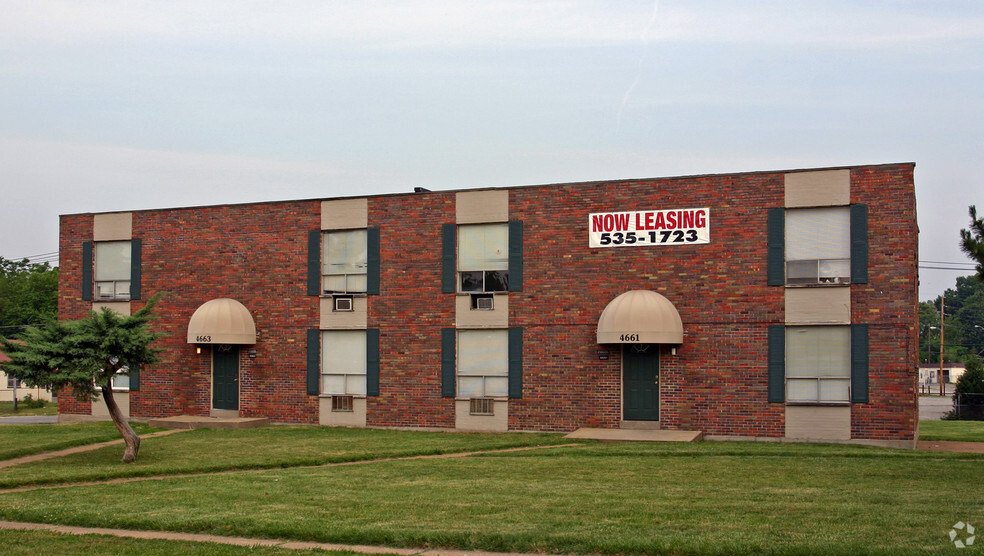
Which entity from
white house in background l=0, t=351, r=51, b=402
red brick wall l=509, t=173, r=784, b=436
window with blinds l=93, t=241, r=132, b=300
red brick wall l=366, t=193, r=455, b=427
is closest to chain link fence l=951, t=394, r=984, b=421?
red brick wall l=509, t=173, r=784, b=436

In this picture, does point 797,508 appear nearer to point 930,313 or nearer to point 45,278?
point 45,278

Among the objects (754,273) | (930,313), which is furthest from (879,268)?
(930,313)

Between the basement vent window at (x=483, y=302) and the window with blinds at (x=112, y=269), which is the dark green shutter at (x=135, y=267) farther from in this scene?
the basement vent window at (x=483, y=302)

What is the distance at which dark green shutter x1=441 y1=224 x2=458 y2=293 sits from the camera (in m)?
28.0

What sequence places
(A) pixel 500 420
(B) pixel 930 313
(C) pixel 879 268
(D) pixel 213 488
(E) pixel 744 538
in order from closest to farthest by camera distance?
(E) pixel 744 538 < (D) pixel 213 488 < (C) pixel 879 268 < (A) pixel 500 420 < (B) pixel 930 313

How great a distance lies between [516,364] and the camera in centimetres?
2722

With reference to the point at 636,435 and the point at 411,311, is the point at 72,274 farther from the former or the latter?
the point at 636,435

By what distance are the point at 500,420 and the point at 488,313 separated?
300 cm

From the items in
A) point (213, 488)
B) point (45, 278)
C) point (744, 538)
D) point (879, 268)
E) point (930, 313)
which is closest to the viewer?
point (744, 538)

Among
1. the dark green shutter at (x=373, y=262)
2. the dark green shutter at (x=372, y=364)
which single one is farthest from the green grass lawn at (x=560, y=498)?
the dark green shutter at (x=373, y=262)

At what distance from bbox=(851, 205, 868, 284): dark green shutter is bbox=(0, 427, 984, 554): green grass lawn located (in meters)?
4.28

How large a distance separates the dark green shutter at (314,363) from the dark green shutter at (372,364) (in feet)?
5.32

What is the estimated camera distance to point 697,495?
14.2m

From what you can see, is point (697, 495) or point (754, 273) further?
point (754, 273)
